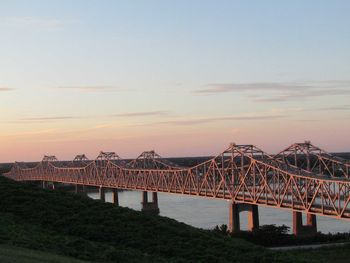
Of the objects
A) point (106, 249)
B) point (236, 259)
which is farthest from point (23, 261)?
point (236, 259)

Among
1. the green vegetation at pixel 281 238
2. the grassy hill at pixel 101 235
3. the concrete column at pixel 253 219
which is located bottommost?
the green vegetation at pixel 281 238

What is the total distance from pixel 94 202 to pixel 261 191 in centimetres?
3905

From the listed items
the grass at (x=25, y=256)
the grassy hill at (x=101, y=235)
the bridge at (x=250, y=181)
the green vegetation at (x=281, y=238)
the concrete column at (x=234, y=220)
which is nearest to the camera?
the grass at (x=25, y=256)

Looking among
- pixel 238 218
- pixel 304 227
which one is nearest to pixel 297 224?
pixel 304 227

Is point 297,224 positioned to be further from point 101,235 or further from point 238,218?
point 101,235

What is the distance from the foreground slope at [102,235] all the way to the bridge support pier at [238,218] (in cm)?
2925

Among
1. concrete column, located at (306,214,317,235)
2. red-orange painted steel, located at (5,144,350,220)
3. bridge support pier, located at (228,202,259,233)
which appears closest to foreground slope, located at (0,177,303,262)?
concrete column, located at (306,214,317,235)

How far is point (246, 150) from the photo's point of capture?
68.0 meters

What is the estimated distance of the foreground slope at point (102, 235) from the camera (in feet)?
49.8

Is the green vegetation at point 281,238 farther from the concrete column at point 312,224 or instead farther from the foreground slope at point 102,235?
the foreground slope at point 102,235

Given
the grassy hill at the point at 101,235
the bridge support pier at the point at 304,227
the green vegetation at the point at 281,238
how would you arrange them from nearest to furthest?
the grassy hill at the point at 101,235, the green vegetation at the point at 281,238, the bridge support pier at the point at 304,227

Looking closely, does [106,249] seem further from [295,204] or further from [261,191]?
[261,191]

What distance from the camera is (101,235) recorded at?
1761 centimetres

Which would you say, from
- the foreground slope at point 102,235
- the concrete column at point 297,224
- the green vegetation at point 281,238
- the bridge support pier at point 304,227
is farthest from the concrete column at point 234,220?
the foreground slope at point 102,235
